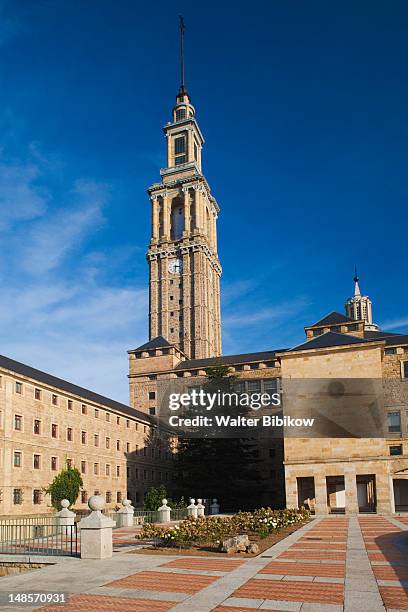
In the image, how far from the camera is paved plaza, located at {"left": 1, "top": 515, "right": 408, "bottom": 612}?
9.34 m

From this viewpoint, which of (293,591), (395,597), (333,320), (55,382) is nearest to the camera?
(395,597)

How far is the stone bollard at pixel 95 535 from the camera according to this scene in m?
15.0

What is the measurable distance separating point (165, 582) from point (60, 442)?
111ft

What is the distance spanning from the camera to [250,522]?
22719 millimetres

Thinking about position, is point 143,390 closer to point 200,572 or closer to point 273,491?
point 273,491

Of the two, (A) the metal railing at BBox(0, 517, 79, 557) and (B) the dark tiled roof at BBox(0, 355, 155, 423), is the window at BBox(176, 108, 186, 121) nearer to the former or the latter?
(B) the dark tiled roof at BBox(0, 355, 155, 423)

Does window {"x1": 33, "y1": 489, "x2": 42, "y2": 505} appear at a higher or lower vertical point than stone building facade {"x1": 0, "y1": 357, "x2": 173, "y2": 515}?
lower

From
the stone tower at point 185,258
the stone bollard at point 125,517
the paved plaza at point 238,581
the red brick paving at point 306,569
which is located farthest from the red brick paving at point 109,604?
the stone tower at point 185,258

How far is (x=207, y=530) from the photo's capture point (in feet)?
61.4

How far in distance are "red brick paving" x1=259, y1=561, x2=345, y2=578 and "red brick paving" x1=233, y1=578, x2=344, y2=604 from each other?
3.55 ft

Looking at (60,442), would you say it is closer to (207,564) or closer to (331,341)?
(331,341)

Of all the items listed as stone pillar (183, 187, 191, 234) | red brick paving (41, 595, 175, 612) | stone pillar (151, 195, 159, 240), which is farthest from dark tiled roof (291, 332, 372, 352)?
stone pillar (151, 195, 159, 240)

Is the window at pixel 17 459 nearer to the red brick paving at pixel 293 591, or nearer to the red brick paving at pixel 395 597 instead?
the red brick paving at pixel 293 591

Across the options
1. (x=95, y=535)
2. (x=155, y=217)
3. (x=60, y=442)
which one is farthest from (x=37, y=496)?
(x=155, y=217)
